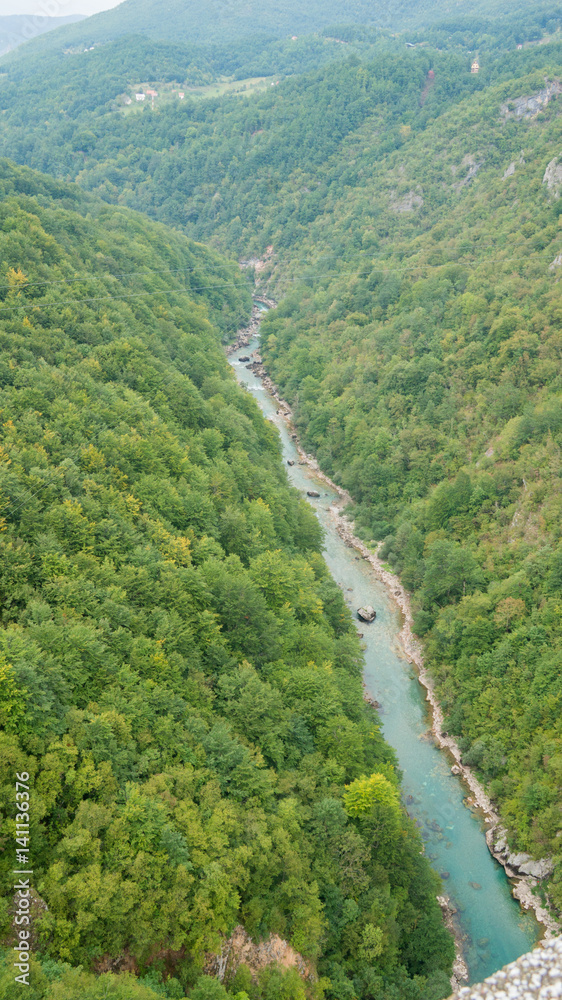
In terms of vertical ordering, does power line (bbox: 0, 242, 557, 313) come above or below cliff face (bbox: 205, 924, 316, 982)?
above

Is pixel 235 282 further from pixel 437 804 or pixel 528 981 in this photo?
pixel 528 981

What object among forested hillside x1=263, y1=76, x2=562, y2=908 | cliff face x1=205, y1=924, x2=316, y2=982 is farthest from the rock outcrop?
cliff face x1=205, y1=924, x2=316, y2=982

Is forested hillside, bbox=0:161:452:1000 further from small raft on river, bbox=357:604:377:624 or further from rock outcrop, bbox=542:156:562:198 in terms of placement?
rock outcrop, bbox=542:156:562:198

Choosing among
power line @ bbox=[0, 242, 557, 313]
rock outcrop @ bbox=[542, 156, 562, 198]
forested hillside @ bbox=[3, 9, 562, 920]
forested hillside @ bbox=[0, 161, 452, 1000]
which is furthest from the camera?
rock outcrop @ bbox=[542, 156, 562, 198]

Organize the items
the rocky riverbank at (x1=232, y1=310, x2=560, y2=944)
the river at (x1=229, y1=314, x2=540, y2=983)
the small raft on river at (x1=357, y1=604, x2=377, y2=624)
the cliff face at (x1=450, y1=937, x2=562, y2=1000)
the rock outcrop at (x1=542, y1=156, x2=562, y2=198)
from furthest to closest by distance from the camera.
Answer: the rock outcrop at (x1=542, y1=156, x2=562, y2=198)
the small raft on river at (x1=357, y1=604, x2=377, y2=624)
the rocky riverbank at (x1=232, y1=310, x2=560, y2=944)
the river at (x1=229, y1=314, x2=540, y2=983)
the cliff face at (x1=450, y1=937, x2=562, y2=1000)

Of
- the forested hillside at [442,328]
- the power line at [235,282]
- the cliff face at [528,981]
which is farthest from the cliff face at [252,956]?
the power line at [235,282]

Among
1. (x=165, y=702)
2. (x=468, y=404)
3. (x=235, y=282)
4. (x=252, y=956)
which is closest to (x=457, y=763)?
(x=252, y=956)

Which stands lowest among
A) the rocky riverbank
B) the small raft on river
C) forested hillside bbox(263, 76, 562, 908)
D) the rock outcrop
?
the rocky riverbank
